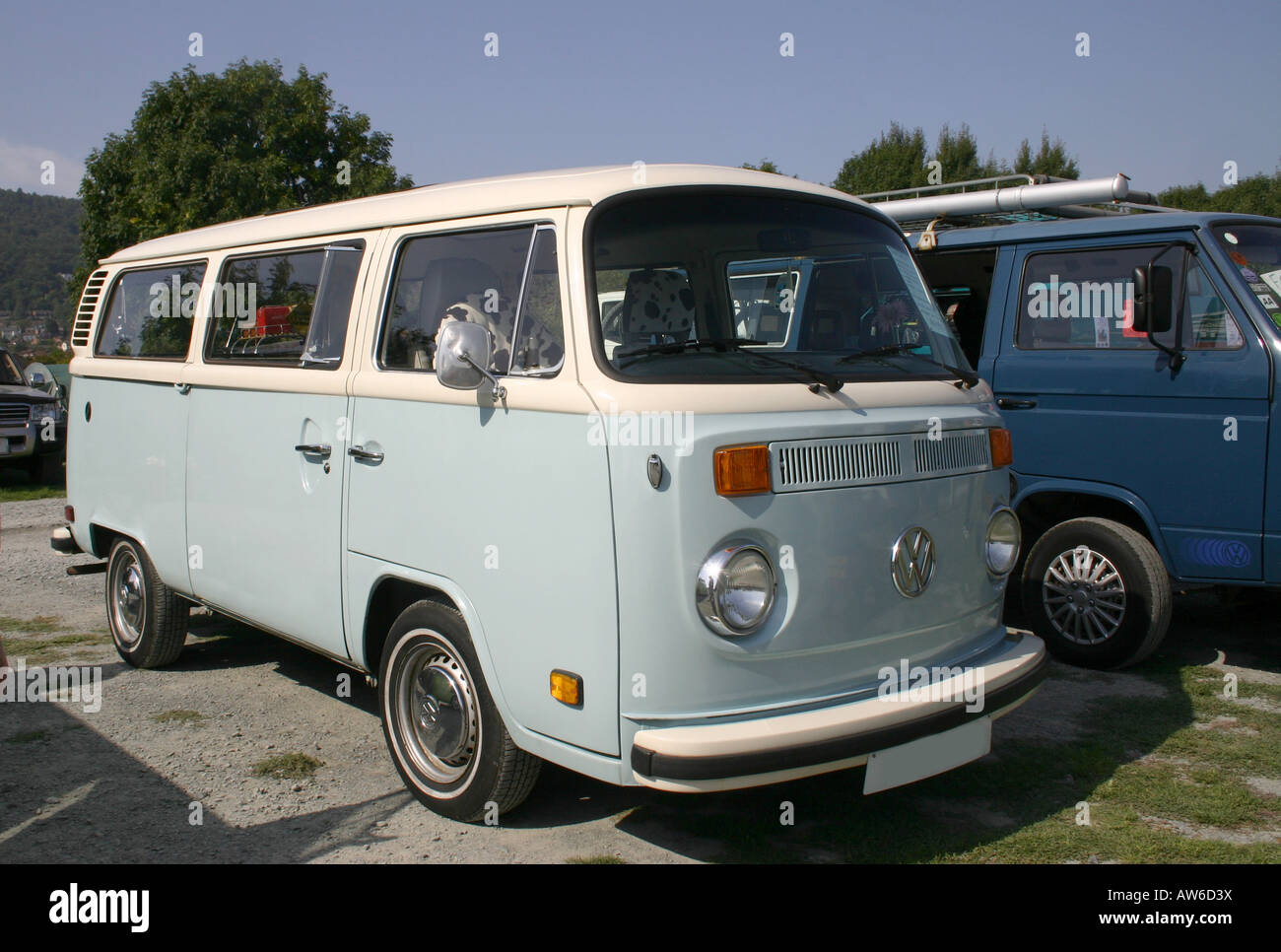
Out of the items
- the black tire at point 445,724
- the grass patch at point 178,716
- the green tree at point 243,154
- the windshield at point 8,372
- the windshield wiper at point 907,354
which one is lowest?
the grass patch at point 178,716

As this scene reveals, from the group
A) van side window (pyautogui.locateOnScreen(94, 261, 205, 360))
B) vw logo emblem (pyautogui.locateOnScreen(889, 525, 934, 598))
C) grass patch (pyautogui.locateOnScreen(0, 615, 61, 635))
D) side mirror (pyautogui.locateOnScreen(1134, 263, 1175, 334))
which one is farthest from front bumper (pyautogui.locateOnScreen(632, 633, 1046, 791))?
grass patch (pyautogui.locateOnScreen(0, 615, 61, 635))

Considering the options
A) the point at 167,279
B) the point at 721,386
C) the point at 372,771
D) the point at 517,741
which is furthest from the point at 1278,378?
the point at 167,279

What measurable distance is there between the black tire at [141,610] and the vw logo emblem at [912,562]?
13.5ft

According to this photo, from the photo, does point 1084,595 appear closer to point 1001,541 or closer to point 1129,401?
point 1129,401

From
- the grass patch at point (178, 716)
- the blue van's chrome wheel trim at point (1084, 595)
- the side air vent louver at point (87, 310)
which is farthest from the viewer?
the side air vent louver at point (87, 310)

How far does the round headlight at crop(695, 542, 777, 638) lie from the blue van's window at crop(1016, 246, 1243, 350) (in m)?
3.39

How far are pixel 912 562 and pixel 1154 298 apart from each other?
2.75m

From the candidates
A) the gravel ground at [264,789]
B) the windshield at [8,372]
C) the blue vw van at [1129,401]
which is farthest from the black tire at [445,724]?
the windshield at [8,372]

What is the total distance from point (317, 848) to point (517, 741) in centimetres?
89

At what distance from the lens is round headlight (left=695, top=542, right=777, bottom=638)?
3.10 meters

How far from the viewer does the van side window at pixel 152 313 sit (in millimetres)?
5594

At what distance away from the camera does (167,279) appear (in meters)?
5.89

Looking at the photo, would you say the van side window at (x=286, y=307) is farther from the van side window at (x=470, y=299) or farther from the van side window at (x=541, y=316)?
the van side window at (x=541, y=316)

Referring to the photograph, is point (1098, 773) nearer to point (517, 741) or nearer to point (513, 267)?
point (517, 741)
